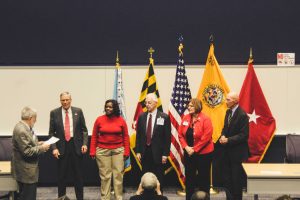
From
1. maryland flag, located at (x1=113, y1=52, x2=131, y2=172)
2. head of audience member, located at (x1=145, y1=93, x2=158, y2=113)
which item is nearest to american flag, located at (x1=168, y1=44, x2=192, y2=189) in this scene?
maryland flag, located at (x1=113, y1=52, x2=131, y2=172)

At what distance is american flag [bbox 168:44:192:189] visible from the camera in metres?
7.04

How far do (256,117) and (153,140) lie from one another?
72.2 inches

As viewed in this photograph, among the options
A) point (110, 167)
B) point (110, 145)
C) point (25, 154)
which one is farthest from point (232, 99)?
point (25, 154)

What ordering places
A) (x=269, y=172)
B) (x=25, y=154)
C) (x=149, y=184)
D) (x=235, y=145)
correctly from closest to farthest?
(x=149, y=184), (x=25, y=154), (x=269, y=172), (x=235, y=145)

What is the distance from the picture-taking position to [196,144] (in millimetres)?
6219

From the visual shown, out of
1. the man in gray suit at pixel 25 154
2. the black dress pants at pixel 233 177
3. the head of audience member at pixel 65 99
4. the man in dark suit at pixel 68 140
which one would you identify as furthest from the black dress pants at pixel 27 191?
the black dress pants at pixel 233 177

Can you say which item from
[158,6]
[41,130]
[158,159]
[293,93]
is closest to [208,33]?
[158,6]

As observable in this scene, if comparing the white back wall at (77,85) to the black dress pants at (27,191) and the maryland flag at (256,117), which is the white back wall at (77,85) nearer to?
the maryland flag at (256,117)

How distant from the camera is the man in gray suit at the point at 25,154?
5.30 meters

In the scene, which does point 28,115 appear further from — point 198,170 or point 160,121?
point 198,170

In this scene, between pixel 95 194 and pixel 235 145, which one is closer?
pixel 235 145

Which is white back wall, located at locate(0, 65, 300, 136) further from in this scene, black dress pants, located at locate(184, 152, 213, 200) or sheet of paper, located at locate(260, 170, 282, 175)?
sheet of paper, located at locate(260, 170, 282, 175)

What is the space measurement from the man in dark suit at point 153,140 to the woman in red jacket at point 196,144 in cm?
23

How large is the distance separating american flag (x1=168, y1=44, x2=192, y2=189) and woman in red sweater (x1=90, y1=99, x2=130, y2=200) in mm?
896
